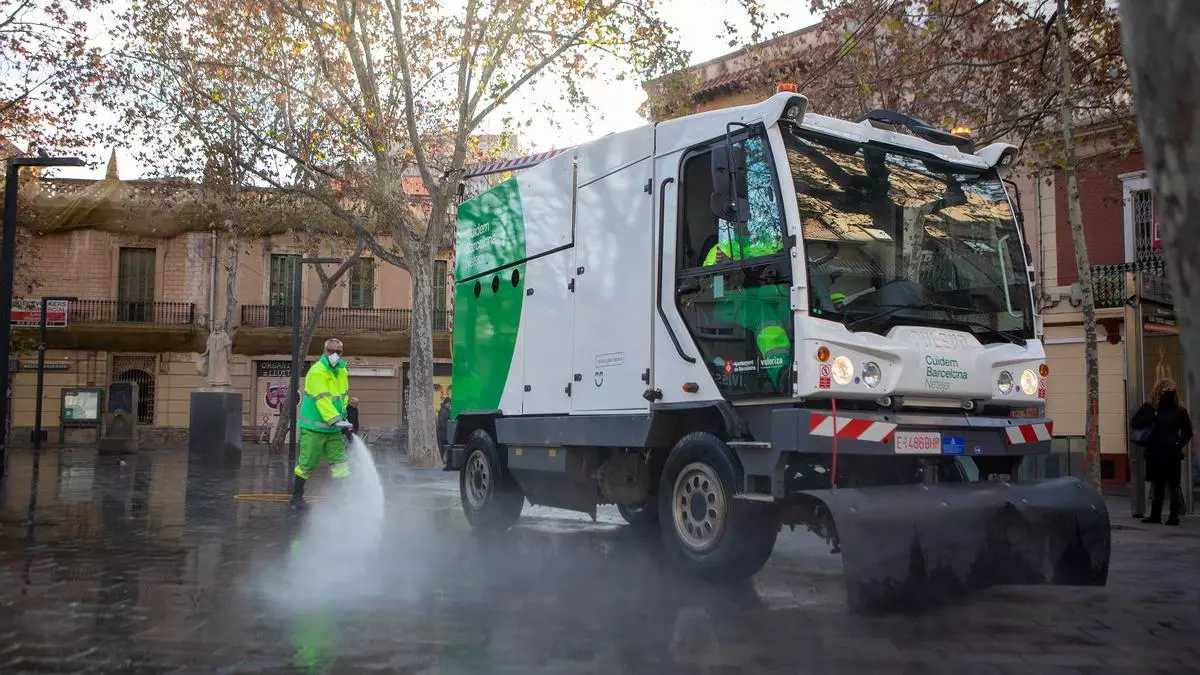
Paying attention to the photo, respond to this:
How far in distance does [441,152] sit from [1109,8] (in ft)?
58.1

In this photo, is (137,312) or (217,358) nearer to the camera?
→ (217,358)

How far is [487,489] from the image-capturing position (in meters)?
10.1

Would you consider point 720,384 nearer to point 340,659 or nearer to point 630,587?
point 630,587

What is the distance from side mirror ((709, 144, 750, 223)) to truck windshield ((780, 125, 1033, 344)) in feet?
1.10

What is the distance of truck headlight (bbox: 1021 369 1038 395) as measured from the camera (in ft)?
23.3

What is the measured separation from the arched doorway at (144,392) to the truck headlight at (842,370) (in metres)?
37.4

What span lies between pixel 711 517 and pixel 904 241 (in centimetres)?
214

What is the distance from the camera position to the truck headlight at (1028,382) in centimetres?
710

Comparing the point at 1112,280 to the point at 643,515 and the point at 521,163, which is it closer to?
the point at 643,515

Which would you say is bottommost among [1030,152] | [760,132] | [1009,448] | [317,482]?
[317,482]

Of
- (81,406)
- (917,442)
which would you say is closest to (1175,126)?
(917,442)

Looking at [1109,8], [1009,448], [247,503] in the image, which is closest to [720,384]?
[1009,448]

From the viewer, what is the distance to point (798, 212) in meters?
6.53

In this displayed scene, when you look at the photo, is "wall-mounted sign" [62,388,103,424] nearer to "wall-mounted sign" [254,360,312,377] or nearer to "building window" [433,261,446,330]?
"wall-mounted sign" [254,360,312,377]
